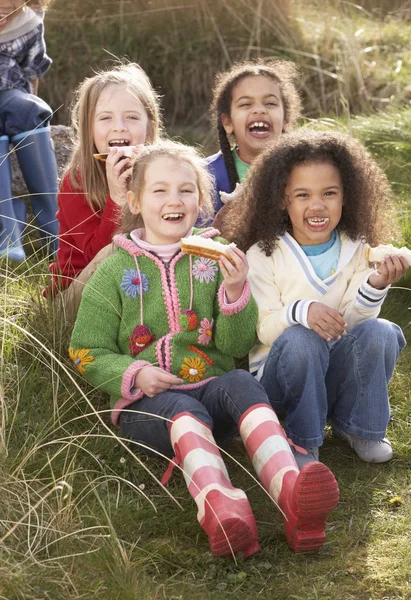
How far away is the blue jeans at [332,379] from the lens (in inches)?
121

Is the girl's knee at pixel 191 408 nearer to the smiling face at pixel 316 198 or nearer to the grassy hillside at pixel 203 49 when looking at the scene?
the smiling face at pixel 316 198

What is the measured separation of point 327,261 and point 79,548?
129cm

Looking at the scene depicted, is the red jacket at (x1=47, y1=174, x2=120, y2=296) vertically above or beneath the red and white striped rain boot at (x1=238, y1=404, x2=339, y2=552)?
above

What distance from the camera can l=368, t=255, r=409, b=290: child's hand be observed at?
3.04 m

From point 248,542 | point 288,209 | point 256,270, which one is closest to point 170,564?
point 248,542

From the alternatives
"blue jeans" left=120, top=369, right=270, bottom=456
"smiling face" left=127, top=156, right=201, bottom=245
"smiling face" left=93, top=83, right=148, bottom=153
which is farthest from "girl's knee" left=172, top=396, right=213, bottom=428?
"smiling face" left=93, top=83, right=148, bottom=153

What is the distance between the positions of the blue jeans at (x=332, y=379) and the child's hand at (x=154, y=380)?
0.36 m

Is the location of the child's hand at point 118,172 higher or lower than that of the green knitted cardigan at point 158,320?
higher

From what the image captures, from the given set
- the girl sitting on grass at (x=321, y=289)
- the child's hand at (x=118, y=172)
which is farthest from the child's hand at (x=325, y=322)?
the child's hand at (x=118, y=172)

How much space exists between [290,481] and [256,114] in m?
1.86

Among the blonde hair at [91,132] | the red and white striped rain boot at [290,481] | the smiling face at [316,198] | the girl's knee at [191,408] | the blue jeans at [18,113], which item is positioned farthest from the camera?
the blue jeans at [18,113]

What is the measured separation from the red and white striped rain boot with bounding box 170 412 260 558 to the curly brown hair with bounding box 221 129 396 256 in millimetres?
786

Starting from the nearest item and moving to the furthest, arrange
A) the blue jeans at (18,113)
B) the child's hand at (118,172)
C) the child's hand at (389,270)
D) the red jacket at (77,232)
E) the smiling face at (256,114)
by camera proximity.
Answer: the child's hand at (389,270) < the child's hand at (118,172) < the red jacket at (77,232) < the smiling face at (256,114) < the blue jeans at (18,113)

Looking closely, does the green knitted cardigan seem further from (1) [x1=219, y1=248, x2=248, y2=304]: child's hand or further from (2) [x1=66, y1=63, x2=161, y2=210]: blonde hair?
(2) [x1=66, y1=63, x2=161, y2=210]: blonde hair
